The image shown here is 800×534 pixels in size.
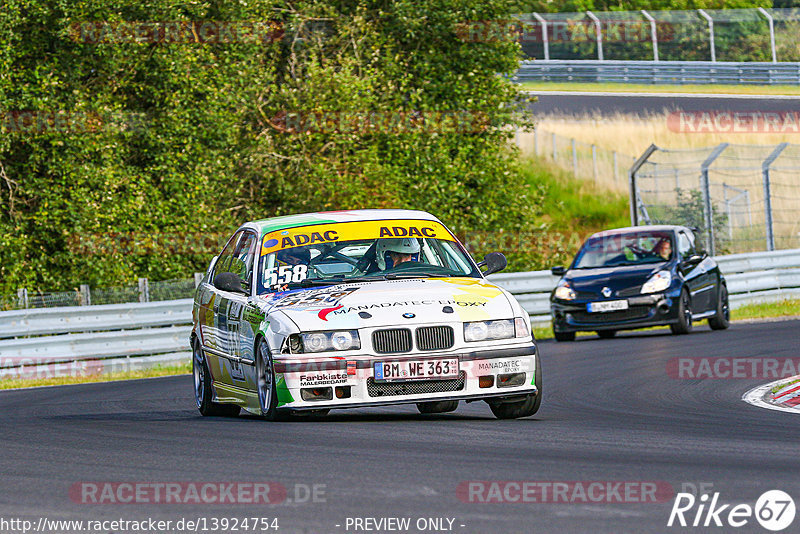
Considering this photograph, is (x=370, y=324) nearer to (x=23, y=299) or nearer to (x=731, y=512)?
(x=731, y=512)

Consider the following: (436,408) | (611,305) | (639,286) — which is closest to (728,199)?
(639,286)

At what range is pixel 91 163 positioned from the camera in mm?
27000

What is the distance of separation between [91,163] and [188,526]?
21.5 m

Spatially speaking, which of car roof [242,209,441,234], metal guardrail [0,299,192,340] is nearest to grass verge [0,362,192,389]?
metal guardrail [0,299,192,340]

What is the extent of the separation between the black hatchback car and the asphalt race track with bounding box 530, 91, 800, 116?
2765 centimetres

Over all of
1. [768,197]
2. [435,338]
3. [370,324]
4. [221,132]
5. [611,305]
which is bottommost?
[611,305]

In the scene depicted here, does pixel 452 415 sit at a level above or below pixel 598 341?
above

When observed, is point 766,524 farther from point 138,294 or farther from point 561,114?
point 561,114

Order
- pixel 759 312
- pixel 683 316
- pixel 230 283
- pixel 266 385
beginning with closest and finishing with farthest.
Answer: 1. pixel 266 385
2. pixel 230 283
3. pixel 683 316
4. pixel 759 312

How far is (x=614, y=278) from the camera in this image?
20.2 metres

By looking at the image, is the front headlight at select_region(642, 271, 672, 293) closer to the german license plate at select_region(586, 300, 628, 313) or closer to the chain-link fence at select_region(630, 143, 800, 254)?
the german license plate at select_region(586, 300, 628, 313)

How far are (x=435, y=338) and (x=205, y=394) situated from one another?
9.59 feet

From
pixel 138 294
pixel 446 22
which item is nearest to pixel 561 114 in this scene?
pixel 446 22

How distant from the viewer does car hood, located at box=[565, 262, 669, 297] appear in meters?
20.0
